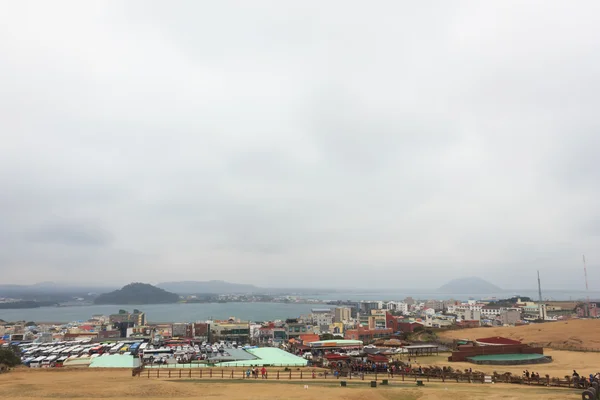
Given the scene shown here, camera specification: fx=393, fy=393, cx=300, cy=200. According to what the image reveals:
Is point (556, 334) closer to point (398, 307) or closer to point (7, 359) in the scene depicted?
point (7, 359)

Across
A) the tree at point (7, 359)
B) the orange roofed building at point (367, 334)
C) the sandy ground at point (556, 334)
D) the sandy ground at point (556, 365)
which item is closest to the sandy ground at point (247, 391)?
the tree at point (7, 359)

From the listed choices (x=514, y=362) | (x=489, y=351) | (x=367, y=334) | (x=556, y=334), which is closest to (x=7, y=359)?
(x=489, y=351)

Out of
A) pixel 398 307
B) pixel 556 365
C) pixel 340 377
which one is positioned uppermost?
pixel 340 377

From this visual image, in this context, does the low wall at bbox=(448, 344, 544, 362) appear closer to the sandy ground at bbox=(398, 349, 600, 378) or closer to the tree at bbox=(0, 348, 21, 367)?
the sandy ground at bbox=(398, 349, 600, 378)

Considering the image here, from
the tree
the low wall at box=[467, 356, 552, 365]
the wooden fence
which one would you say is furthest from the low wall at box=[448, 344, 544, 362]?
the tree

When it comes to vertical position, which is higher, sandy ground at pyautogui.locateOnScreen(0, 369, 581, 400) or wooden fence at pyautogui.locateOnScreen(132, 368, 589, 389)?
sandy ground at pyautogui.locateOnScreen(0, 369, 581, 400)

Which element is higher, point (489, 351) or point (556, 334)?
point (489, 351)
